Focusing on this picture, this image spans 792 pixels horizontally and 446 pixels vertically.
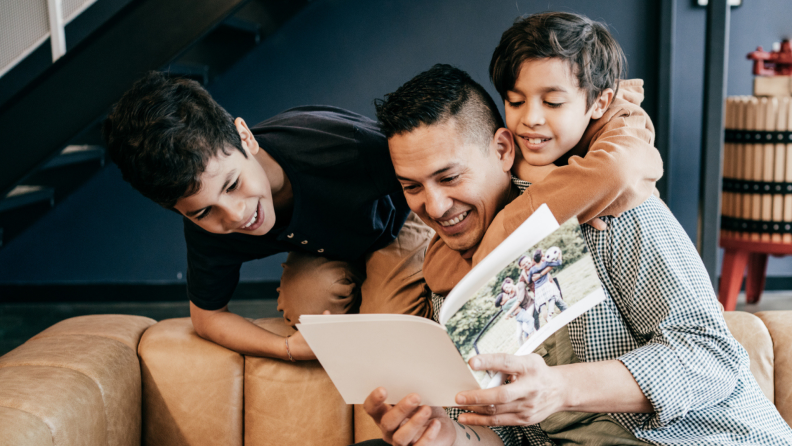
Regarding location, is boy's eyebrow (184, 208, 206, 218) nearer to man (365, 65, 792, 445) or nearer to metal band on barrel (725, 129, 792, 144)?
man (365, 65, 792, 445)

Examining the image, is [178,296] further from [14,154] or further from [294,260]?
[294,260]

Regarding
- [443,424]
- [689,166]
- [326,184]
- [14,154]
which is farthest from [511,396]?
[689,166]

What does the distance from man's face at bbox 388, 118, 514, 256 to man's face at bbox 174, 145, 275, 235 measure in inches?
16.0

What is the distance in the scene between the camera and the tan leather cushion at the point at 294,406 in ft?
5.45

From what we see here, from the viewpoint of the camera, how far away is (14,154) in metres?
3.02

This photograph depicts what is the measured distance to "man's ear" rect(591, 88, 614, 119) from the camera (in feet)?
4.66

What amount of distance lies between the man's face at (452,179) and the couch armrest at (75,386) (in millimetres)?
898

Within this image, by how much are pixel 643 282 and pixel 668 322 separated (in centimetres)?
9

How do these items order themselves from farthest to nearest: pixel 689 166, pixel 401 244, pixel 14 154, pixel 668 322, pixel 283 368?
pixel 689 166, pixel 14 154, pixel 401 244, pixel 283 368, pixel 668 322

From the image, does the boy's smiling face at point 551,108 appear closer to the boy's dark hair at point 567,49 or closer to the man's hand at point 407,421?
the boy's dark hair at point 567,49

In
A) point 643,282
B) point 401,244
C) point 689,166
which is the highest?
point 643,282

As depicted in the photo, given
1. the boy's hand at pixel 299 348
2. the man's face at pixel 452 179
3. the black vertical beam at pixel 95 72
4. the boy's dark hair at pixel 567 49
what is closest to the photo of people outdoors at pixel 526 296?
the man's face at pixel 452 179

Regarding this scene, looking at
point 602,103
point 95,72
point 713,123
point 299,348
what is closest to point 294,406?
point 299,348

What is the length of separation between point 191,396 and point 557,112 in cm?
122
